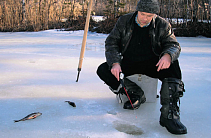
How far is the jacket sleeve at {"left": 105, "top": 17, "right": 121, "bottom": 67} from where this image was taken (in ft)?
6.21

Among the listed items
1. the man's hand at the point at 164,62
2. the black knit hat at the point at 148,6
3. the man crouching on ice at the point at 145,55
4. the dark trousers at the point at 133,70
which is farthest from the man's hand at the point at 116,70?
the black knit hat at the point at 148,6

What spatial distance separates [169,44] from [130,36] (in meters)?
0.32

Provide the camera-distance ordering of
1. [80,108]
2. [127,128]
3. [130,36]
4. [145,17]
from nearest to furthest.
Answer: [127,128] < [145,17] < [130,36] < [80,108]

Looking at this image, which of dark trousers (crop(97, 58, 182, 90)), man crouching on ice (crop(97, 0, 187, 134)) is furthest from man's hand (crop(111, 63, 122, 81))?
dark trousers (crop(97, 58, 182, 90))

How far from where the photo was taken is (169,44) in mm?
1833

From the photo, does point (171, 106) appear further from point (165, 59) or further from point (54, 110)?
point (54, 110)

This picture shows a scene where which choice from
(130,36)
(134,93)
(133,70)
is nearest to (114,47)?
(130,36)

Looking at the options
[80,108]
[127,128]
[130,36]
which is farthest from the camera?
[80,108]

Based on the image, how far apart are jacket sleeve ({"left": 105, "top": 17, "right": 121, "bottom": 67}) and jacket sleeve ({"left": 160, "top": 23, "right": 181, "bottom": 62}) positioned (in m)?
0.35

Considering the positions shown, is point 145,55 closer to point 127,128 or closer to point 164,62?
point 164,62

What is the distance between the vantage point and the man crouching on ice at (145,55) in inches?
67.6

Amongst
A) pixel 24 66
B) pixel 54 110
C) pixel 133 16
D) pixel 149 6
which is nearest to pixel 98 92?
pixel 54 110

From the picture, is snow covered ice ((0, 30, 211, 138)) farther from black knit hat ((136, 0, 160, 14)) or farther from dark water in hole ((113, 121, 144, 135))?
black knit hat ((136, 0, 160, 14))

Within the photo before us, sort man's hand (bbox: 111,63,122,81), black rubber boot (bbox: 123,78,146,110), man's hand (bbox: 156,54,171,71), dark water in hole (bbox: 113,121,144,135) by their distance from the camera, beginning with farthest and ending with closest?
black rubber boot (bbox: 123,78,146,110) → man's hand (bbox: 111,63,122,81) → man's hand (bbox: 156,54,171,71) → dark water in hole (bbox: 113,121,144,135)
